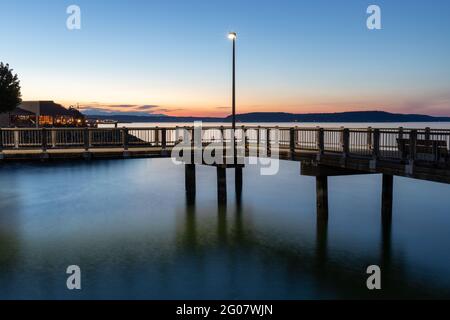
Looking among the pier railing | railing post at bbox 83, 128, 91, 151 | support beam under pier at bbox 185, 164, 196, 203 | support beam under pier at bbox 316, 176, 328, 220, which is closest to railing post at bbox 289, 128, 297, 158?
the pier railing

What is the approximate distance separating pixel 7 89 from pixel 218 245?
51.6 m

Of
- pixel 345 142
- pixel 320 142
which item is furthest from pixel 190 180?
pixel 345 142

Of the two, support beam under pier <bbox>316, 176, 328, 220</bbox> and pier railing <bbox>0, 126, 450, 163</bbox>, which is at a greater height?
pier railing <bbox>0, 126, 450, 163</bbox>

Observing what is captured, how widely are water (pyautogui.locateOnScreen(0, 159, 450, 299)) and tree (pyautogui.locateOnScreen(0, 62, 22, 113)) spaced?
2557 cm

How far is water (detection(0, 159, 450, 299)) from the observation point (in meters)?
18.3

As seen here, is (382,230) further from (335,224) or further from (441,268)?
(441,268)

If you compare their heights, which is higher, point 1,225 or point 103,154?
point 103,154

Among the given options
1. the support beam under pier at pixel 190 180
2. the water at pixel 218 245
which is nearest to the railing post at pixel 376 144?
the water at pixel 218 245

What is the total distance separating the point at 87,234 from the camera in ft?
85.8

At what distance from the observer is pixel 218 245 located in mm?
24516

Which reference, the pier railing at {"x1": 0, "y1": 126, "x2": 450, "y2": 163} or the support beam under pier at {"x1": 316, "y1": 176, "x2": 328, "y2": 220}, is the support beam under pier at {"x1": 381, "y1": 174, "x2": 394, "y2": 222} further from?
the support beam under pier at {"x1": 316, "y1": 176, "x2": 328, "y2": 220}

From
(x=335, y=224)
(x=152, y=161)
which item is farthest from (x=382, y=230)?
(x=152, y=161)

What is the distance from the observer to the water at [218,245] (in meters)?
18.3
